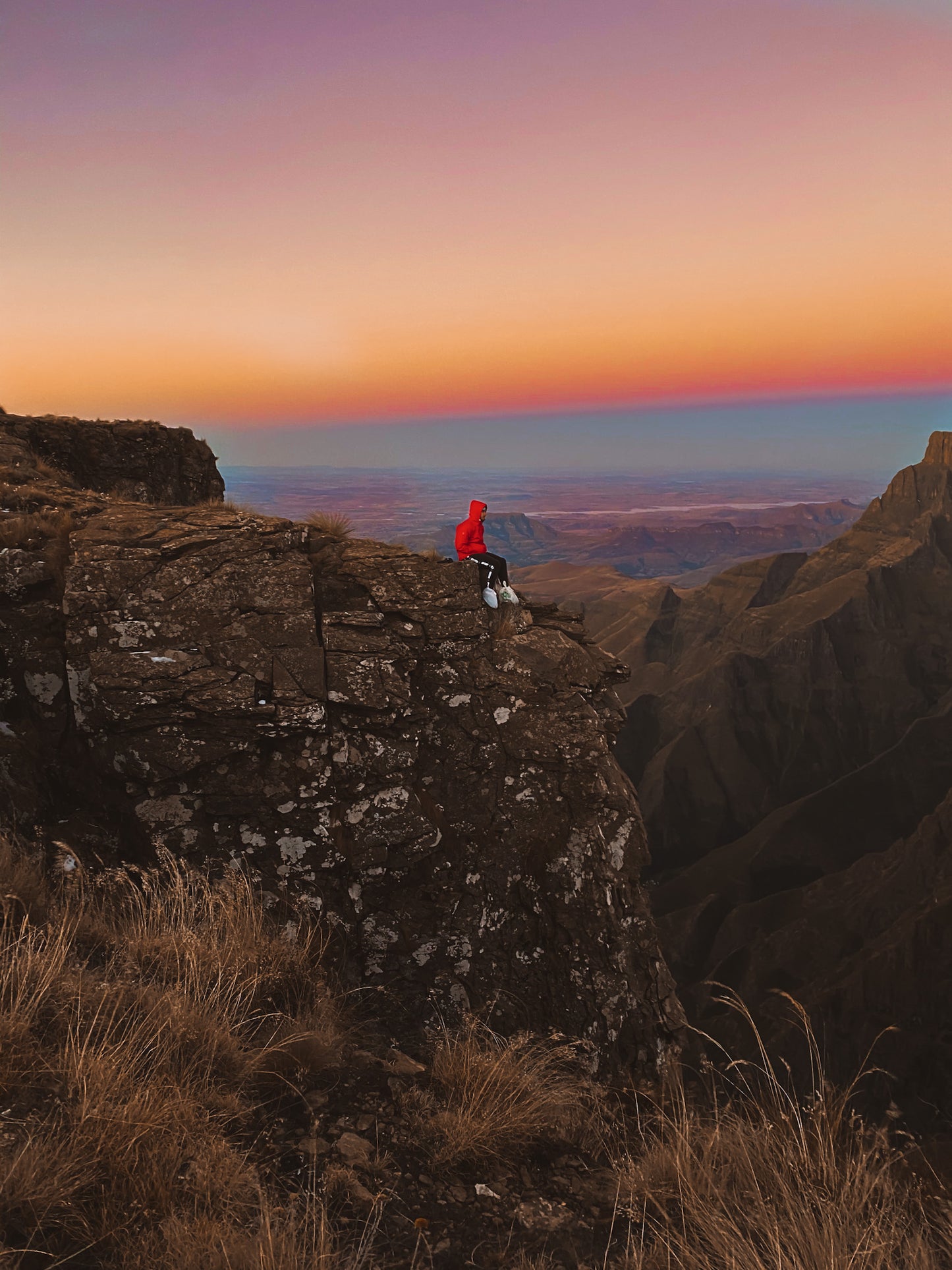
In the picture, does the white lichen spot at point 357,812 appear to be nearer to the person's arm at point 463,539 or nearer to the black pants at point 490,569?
the black pants at point 490,569

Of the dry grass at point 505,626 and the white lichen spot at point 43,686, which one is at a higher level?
the dry grass at point 505,626

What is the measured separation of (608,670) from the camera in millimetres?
9625

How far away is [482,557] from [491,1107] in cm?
711

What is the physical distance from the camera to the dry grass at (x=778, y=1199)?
231cm

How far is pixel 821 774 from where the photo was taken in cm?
9794

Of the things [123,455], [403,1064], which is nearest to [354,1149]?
[403,1064]

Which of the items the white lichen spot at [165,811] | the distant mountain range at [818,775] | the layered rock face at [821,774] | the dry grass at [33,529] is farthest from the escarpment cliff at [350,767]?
the layered rock face at [821,774]

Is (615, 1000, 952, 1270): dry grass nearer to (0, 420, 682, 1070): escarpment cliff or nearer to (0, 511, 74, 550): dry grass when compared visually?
(0, 420, 682, 1070): escarpment cliff

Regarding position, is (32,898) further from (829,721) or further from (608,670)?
(829,721)

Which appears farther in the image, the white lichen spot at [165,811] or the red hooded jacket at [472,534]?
the red hooded jacket at [472,534]

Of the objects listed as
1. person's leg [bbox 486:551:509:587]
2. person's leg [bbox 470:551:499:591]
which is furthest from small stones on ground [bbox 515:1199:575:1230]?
person's leg [bbox 486:551:509:587]

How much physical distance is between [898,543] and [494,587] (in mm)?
143893

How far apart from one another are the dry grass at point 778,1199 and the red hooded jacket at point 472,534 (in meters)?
7.32

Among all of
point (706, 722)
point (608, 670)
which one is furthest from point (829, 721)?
point (608, 670)
